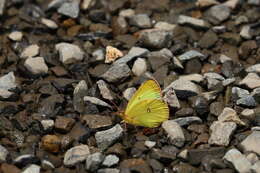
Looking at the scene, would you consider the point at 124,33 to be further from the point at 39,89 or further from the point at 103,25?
the point at 39,89

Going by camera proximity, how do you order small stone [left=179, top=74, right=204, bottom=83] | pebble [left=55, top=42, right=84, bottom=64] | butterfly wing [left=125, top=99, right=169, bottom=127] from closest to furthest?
butterfly wing [left=125, top=99, right=169, bottom=127], small stone [left=179, top=74, right=204, bottom=83], pebble [left=55, top=42, right=84, bottom=64]

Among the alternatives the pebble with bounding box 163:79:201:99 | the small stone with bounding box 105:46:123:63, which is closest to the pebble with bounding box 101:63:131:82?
the small stone with bounding box 105:46:123:63

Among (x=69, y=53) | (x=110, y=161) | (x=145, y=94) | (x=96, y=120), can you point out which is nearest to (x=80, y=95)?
(x=96, y=120)

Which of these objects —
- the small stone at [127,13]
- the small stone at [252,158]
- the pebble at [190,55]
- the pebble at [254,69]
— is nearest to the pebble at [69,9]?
the small stone at [127,13]

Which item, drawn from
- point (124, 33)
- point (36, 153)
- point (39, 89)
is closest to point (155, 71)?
point (124, 33)

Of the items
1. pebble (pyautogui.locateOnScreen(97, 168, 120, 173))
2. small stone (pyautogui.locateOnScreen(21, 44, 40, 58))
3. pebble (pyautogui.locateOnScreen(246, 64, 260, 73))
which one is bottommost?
pebble (pyautogui.locateOnScreen(97, 168, 120, 173))

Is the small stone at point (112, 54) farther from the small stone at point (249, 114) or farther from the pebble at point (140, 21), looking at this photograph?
the small stone at point (249, 114)

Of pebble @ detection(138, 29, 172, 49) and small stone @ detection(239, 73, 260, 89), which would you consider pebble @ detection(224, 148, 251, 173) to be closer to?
small stone @ detection(239, 73, 260, 89)
